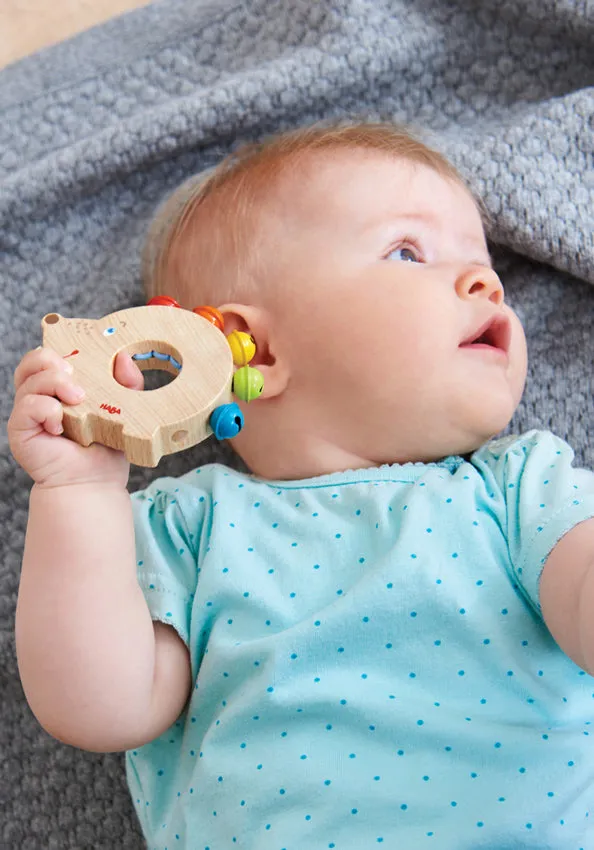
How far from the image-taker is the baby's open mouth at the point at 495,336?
1.00 meters

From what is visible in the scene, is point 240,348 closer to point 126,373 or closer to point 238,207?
point 126,373

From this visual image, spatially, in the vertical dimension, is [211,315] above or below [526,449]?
above

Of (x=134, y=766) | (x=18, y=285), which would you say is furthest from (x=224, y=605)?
(x=18, y=285)

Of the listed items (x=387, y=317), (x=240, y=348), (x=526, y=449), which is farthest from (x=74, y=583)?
(x=526, y=449)

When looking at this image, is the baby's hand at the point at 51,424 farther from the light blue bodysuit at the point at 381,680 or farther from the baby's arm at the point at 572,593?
the baby's arm at the point at 572,593

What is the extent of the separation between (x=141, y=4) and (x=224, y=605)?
1082 millimetres

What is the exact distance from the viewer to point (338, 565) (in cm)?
93

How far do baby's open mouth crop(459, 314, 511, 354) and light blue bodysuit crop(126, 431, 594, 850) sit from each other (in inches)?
5.6

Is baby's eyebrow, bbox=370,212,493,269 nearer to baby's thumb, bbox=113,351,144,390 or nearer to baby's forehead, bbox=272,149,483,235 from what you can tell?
baby's forehead, bbox=272,149,483,235

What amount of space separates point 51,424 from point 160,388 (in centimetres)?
10

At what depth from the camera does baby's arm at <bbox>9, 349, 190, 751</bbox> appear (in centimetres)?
78

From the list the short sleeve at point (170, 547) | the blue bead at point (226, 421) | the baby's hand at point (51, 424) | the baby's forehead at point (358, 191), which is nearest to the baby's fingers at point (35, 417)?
the baby's hand at point (51, 424)

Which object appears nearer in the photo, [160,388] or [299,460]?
[160,388]

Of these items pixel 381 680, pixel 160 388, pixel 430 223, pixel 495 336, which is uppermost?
pixel 160 388
